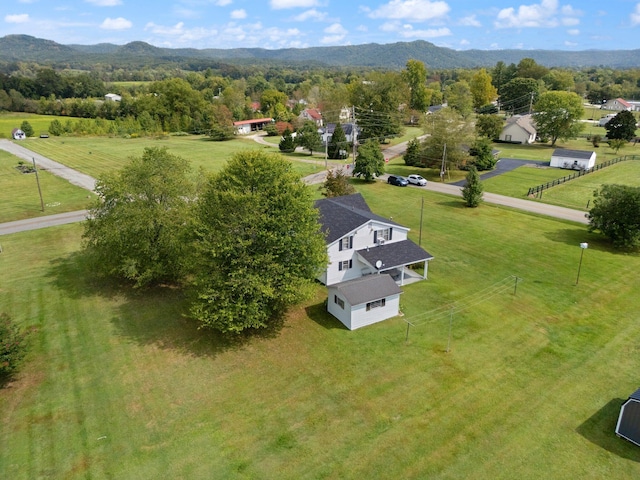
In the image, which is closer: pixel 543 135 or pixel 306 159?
pixel 306 159

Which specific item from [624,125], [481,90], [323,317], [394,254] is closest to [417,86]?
[481,90]

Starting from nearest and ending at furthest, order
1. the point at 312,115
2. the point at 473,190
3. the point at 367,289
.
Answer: the point at 367,289, the point at 473,190, the point at 312,115

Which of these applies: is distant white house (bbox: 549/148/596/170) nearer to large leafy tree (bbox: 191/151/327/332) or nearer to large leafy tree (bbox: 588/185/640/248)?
large leafy tree (bbox: 588/185/640/248)

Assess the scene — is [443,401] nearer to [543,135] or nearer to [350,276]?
[350,276]

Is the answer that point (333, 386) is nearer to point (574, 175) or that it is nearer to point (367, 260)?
point (367, 260)

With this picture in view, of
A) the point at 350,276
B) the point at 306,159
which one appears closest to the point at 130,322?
the point at 350,276
